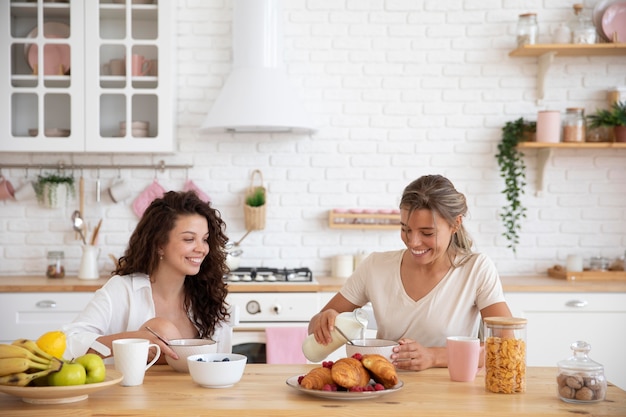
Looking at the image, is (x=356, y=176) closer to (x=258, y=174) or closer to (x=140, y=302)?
(x=258, y=174)

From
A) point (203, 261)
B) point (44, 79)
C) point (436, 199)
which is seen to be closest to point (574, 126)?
point (436, 199)

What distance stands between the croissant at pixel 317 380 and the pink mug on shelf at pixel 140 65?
278 cm

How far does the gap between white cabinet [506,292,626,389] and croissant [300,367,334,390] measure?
7.59 feet

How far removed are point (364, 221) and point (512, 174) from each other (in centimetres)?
87

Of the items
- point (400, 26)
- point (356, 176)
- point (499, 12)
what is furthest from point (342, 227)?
point (499, 12)

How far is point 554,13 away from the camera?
177 inches

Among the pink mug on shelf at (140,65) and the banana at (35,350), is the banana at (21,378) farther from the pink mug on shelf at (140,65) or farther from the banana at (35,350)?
the pink mug on shelf at (140,65)

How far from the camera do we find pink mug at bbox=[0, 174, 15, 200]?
440 cm

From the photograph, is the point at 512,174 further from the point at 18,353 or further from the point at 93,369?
the point at 18,353

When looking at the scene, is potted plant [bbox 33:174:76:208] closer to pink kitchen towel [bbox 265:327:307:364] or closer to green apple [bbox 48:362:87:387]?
pink kitchen towel [bbox 265:327:307:364]

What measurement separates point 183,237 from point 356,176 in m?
2.11

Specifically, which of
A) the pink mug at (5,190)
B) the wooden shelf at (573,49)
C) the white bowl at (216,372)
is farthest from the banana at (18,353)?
the wooden shelf at (573,49)

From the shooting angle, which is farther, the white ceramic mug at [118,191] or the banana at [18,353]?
the white ceramic mug at [118,191]

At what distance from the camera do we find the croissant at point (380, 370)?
1.89m
